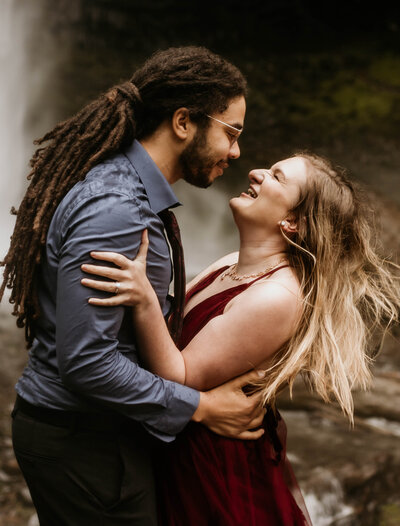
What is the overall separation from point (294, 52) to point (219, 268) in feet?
22.2

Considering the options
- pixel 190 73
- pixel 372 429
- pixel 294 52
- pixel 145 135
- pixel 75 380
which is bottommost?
pixel 372 429

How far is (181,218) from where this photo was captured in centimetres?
845

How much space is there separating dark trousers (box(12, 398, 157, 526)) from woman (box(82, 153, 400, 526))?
23 cm

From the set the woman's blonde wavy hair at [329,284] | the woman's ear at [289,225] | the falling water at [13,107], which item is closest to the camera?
the woman's blonde wavy hair at [329,284]

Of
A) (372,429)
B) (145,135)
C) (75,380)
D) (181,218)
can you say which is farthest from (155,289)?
(181,218)

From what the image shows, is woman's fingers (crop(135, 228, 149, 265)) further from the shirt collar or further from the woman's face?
the woman's face

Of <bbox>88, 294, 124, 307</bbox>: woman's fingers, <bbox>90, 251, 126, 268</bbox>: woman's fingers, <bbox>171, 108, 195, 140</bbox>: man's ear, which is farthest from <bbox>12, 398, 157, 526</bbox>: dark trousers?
<bbox>171, 108, 195, 140</bbox>: man's ear

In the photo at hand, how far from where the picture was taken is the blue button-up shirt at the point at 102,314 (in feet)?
5.50

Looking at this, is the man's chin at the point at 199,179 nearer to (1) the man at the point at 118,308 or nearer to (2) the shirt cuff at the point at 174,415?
(1) the man at the point at 118,308

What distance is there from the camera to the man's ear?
6.48 ft

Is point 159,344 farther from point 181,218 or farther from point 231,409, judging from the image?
point 181,218

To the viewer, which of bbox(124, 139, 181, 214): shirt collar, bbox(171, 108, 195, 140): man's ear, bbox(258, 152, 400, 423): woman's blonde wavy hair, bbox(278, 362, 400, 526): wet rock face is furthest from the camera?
bbox(278, 362, 400, 526): wet rock face

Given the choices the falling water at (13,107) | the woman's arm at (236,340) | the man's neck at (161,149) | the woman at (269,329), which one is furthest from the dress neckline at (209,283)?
the falling water at (13,107)

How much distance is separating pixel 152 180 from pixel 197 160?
0.78 feet
